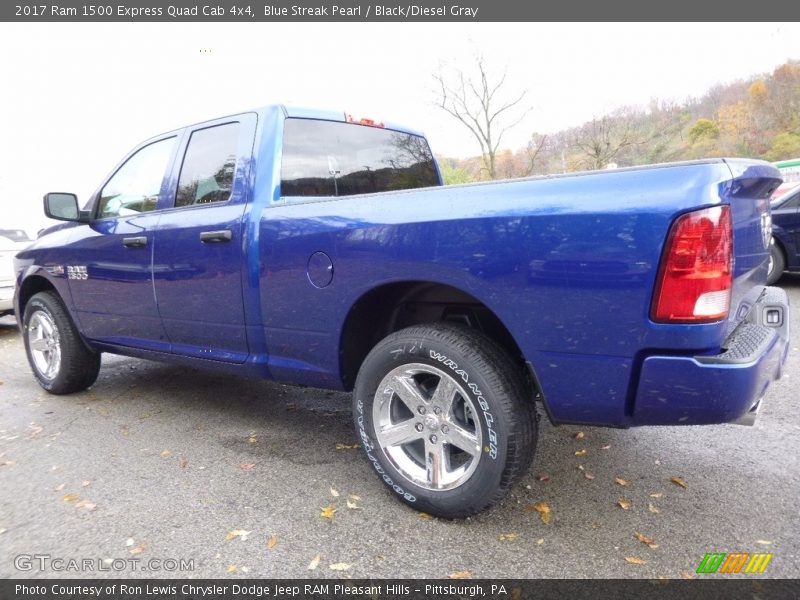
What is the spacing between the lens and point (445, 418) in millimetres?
2387

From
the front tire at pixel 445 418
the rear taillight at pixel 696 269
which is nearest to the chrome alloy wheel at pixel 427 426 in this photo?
the front tire at pixel 445 418

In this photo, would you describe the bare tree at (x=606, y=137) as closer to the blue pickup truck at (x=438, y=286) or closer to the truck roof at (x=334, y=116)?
the truck roof at (x=334, y=116)

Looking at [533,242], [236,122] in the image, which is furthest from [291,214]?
[533,242]

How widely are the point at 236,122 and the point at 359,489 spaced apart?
2.19 m

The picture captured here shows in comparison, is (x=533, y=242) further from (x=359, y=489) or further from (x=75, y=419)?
(x=75, y=419)

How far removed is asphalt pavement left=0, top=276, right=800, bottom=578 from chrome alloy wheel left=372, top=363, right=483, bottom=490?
0.22 m

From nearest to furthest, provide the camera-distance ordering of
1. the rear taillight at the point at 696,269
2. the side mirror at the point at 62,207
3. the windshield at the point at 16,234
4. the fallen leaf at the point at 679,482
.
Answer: the rear taillight at the point at 696,269
the fallen leaf at the point at 679,482
the side mirror at the point at 62,207
the windshield at the point at 16,234

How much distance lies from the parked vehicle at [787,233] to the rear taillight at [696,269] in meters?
7.21

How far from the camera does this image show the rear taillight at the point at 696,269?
1778 millimetres

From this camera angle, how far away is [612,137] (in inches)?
985

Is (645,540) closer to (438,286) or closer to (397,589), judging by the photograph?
(397,589)

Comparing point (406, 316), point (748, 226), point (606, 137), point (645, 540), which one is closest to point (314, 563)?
point (406, 316)

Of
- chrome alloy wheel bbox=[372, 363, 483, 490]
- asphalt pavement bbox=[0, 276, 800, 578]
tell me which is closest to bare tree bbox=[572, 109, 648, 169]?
asphalt pavement bbox=[0, 276, 800, 578]

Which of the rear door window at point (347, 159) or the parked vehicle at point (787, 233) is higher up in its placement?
the rear door window at point (347, 159)
